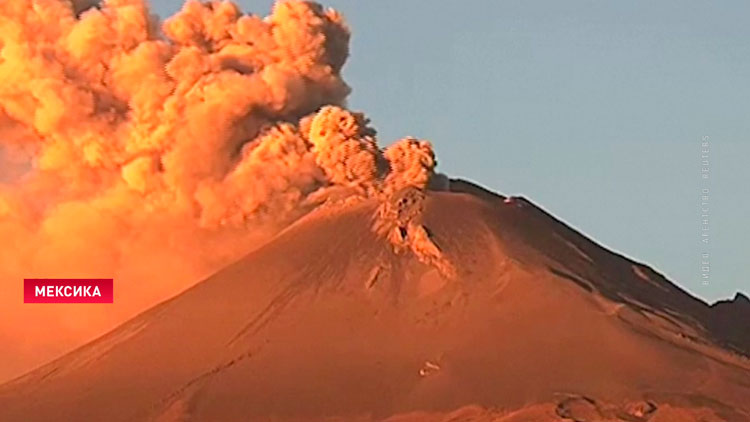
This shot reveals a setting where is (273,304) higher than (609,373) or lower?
higher

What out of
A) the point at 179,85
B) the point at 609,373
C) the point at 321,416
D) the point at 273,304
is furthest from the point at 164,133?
the point at 609,373

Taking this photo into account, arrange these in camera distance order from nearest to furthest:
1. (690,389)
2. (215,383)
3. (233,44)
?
(690,389) → (215,383) → (233,44)

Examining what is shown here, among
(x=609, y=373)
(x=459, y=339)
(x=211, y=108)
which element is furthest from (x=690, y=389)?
(x=211, y=108)

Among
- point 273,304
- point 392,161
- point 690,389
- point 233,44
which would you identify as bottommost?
point 690,389

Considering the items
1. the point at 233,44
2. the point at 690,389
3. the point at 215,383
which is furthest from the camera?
the point at 233,44

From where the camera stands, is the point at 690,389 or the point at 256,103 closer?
the point at 690,389

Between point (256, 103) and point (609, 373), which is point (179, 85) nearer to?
point (256, 103)
